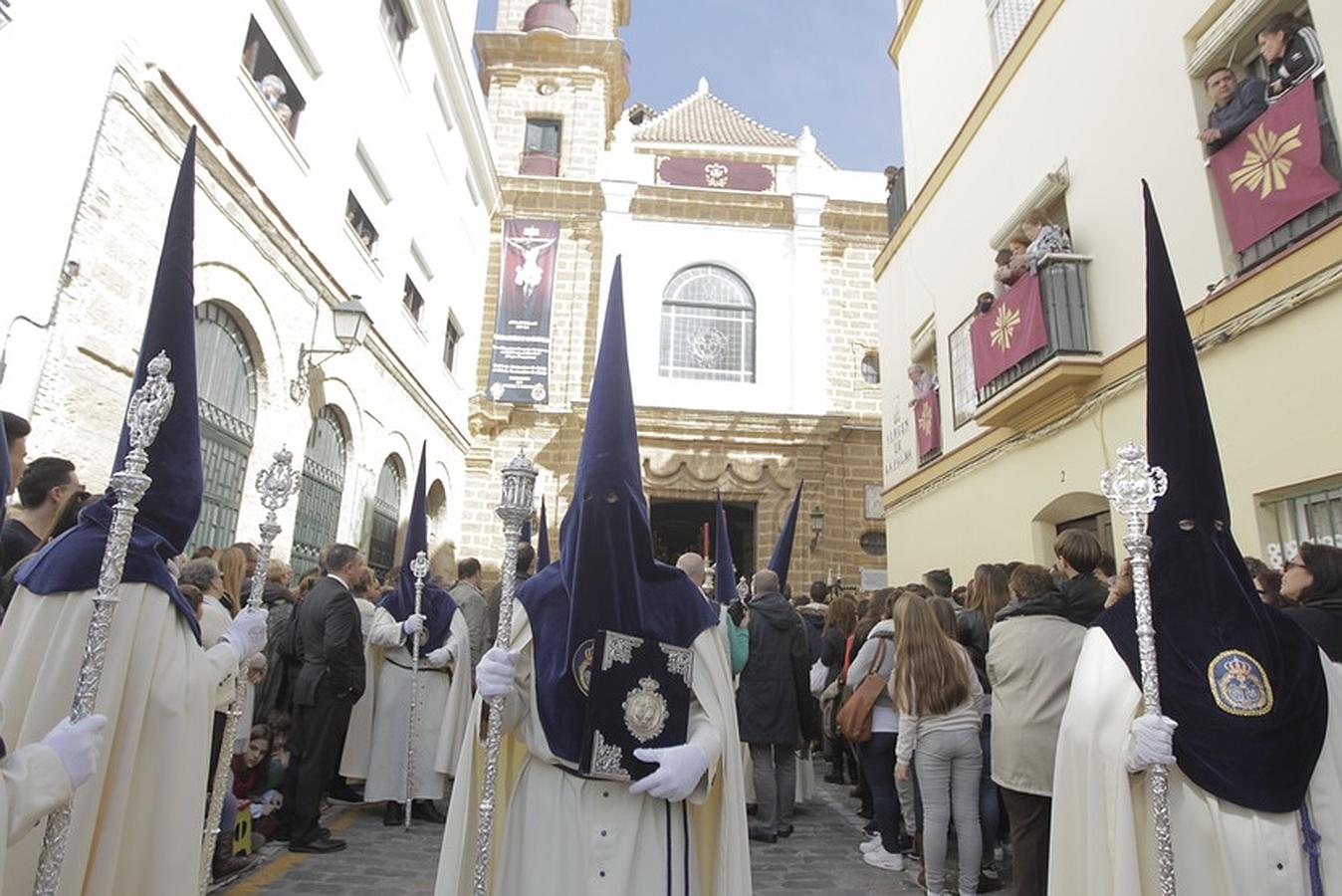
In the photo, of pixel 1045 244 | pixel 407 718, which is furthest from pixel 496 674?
pixel 1045 244

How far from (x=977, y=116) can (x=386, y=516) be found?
→ 10552 millimetres

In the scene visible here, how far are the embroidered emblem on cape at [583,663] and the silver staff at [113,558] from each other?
1306 mm

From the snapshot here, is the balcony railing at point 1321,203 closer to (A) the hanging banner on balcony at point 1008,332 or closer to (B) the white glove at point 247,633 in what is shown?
(A) the hanging banner on balcony at point 1008,332

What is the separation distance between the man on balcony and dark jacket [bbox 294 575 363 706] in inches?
280

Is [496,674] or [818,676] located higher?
[496,674]

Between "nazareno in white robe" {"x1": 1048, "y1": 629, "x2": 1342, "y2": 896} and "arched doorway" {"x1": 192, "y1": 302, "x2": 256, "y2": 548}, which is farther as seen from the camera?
"arched doorway" {"x1": 192, "y1": 302, "x2": 256, "y2": 548}

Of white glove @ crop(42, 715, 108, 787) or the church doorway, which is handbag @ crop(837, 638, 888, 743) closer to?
white glove @ crop(42, 715, 108, 787)

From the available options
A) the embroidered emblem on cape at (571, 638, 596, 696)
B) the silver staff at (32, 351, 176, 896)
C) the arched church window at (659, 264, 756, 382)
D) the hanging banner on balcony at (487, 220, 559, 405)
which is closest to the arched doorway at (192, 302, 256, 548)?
the silver staff at (32, 351, 176, 896)

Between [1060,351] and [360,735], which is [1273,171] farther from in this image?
[360,735]

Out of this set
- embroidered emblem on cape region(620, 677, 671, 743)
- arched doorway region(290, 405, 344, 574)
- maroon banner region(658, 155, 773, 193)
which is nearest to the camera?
embroidered emblem on cape region(620, 677, 671, 743)

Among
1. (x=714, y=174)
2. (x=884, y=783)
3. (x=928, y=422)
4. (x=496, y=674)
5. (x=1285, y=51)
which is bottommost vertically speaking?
(x=884, y=783)

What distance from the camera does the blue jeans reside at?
5.56 meters

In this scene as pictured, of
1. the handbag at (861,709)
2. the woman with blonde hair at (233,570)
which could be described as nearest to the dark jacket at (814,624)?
the handbag at (861,709)

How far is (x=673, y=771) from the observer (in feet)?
8.20
